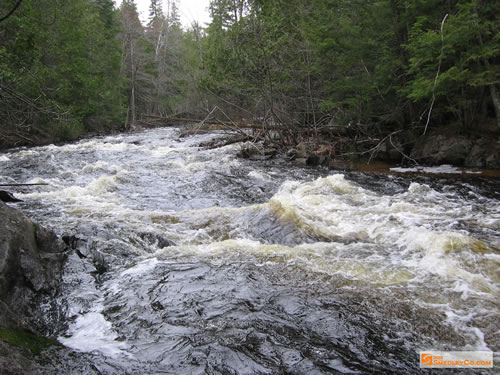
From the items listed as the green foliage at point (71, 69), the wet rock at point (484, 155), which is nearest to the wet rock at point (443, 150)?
the wet rock at point (484, 155)

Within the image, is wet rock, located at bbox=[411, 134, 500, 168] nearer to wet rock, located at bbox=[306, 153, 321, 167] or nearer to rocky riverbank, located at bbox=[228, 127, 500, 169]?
rocky riverbank, located at bbox=[228, 127, 500, 169]

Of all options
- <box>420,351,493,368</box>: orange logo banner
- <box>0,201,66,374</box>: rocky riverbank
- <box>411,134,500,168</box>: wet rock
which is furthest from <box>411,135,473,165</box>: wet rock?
<box>0,201,66,374</box>: rocky riverbank

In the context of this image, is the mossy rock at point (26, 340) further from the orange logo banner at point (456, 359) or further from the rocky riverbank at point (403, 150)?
the rocky riverbank at point (403, 150)

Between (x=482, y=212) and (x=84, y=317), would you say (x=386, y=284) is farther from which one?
(x=482, y=212)

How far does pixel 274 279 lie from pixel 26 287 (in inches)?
104

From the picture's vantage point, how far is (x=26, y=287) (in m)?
3.71

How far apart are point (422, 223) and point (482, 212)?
5.23ft

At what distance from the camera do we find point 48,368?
2514mm

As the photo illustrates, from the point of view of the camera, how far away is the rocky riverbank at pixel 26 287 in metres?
A: 2.67

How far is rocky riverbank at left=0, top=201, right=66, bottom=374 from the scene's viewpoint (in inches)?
105

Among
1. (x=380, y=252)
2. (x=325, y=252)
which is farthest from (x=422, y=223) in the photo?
(x=325, y=252)

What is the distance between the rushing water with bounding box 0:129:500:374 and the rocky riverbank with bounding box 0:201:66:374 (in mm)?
170

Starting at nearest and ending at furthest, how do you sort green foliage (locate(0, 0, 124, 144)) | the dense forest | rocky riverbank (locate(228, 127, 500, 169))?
the dense forest < rocky riverbank (locate(228, 127, 500, 169)) < green foliage (locate(0, 0, 124, 144))

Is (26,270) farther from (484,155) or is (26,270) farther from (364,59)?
(364,59)
